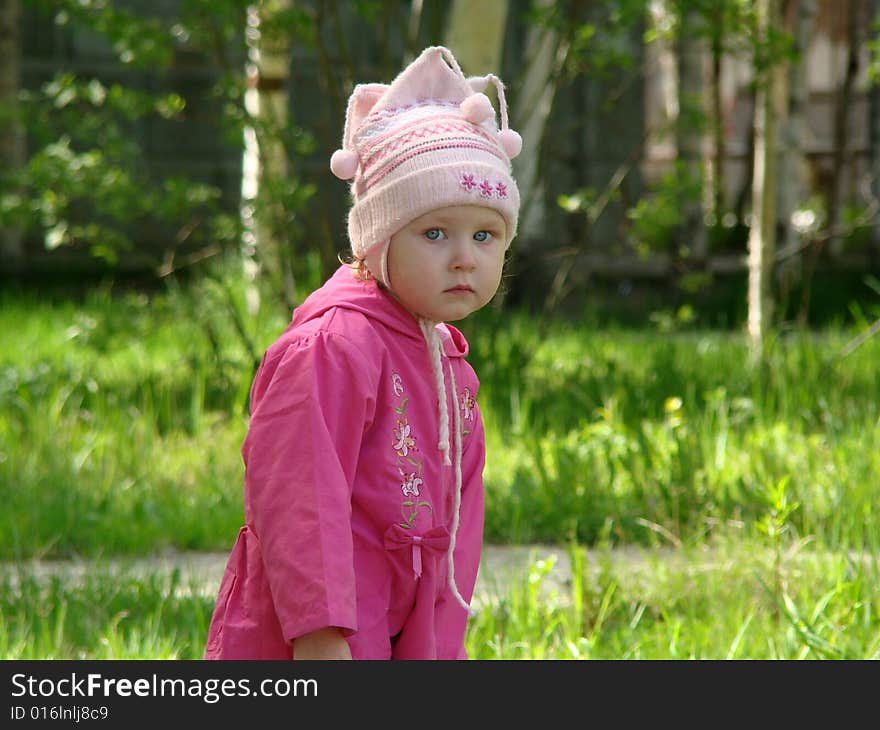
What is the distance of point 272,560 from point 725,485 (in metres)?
2.47

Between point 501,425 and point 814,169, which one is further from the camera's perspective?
point 814,169

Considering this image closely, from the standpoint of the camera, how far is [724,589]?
11.7 feet

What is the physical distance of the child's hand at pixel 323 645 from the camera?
2.07 metres

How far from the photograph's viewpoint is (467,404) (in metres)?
2.40

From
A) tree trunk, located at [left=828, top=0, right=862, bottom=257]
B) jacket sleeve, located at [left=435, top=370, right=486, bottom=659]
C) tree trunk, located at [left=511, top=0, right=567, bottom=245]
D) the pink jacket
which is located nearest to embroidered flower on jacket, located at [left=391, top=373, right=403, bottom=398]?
the pink jacket

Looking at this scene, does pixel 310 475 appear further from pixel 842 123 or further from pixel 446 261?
pixel 842 123

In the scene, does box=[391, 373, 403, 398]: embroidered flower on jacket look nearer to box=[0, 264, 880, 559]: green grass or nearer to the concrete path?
the concrete path

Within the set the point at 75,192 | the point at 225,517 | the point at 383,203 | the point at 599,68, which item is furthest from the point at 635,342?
the point at 383,203

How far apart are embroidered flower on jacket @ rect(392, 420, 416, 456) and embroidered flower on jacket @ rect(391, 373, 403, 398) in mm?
45

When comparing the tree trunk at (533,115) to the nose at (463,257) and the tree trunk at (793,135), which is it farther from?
the nose at (463,257)

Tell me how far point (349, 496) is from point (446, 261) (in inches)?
15.3
